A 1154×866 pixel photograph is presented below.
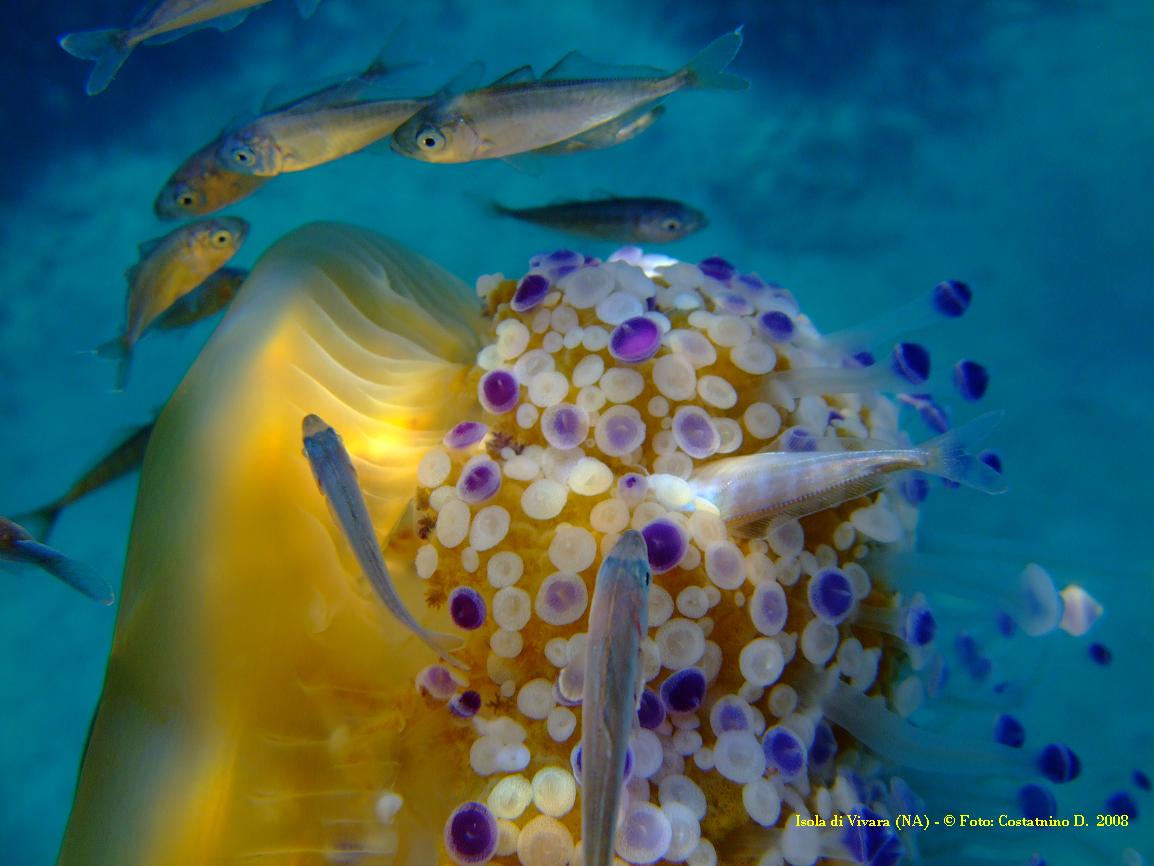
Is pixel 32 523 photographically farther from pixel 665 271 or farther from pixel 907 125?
pixel 907 125

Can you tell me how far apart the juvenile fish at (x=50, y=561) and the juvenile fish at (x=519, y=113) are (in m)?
1.66

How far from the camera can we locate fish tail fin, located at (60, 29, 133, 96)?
2.73 metres

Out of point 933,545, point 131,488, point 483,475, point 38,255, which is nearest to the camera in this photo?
point 483,475

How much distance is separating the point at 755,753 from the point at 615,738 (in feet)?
1.86

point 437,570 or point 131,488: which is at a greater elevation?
point 131,488

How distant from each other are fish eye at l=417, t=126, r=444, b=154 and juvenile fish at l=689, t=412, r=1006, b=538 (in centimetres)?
165

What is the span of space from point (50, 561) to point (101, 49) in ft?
6.63

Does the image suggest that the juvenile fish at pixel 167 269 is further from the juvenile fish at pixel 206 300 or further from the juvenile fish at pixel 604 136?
the juvenile fish at pixel 604 136

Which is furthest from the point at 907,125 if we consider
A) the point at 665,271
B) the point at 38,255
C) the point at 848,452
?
the point at 38,255

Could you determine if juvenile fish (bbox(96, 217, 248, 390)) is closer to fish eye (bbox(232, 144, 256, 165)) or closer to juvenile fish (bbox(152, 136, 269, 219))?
juvenile fish (bbox(152, 136, 269, 219))

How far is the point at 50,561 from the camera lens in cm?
187

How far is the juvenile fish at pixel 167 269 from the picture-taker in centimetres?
317

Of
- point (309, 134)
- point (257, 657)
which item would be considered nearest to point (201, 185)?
point (309, 134)

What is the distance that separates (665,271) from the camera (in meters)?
2.20
